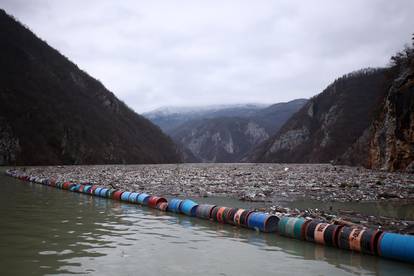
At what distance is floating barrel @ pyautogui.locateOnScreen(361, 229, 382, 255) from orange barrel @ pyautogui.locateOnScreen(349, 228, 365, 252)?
96mm

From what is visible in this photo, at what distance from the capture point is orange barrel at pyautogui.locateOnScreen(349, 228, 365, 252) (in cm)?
904

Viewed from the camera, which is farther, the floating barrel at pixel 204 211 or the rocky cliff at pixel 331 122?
the rocky cliff at pixel 331 122

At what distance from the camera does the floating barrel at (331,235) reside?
31.3ft

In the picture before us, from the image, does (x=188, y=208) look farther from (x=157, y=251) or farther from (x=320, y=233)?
(x=320, y=233)

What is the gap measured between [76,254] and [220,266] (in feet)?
10.2

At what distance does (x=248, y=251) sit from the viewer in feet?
30.2

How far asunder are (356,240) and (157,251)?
4.56m

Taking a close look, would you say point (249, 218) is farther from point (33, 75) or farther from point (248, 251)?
point (33, 75)

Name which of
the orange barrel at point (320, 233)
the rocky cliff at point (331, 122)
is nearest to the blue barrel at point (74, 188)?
the orange barrel at point (320, 233)

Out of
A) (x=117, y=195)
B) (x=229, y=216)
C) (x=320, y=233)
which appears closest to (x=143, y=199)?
(x=117, y=195)

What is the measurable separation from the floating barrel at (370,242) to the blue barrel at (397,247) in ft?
0.41

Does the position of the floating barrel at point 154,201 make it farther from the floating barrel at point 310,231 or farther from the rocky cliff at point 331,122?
the rocky cliff at point 331,122

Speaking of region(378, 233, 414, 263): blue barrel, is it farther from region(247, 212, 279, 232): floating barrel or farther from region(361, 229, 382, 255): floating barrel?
region(247, 212, 279, 232): floating barrel

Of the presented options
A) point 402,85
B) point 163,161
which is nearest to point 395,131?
point 402,85
